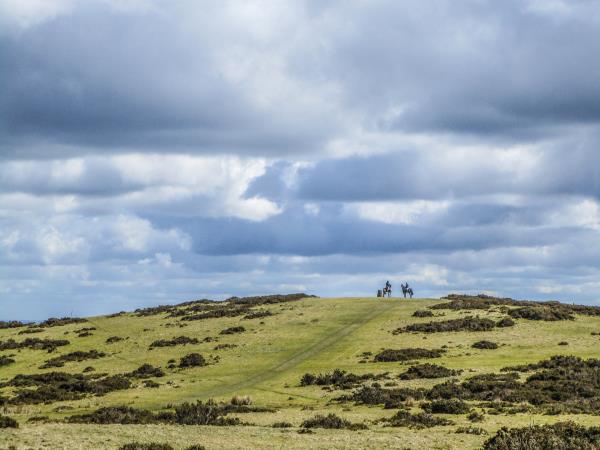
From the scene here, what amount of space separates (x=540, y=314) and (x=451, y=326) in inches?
450

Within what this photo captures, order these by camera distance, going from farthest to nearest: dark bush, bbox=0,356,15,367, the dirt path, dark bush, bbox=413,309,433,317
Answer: dark bush, bbox=413,309,433,317
dark bush, bbox=0,356,15,367
the dirt path

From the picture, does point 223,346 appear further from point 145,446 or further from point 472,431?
point 145,446

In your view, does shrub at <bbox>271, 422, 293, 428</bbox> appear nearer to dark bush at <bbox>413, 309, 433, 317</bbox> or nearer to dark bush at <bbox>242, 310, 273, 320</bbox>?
dark bush at <bbox>413, 309, 433, 317</bbox>

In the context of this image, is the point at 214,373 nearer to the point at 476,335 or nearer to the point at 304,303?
the point at 476,335

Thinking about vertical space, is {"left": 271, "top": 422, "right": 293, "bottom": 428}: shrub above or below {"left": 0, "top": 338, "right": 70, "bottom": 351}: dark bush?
below

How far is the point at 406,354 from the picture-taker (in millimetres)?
69812

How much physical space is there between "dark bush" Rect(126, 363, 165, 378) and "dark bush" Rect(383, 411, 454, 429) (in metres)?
32.0

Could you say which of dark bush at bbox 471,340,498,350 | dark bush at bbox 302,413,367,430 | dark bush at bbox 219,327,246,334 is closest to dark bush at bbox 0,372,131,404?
dark bush at bbox 219,327,246,334

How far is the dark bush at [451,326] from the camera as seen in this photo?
81.3 meters

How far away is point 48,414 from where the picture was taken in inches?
2044

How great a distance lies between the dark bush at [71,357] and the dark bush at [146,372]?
927 cm

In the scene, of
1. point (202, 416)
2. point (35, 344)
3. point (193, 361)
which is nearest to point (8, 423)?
point (202, 416)

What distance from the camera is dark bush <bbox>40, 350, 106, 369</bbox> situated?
75562 millimetres

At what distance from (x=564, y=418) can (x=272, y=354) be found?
37832mm
